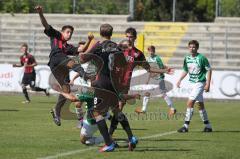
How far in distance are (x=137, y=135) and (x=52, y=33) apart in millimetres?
2985

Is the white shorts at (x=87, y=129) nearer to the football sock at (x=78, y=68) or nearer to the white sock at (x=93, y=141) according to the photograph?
the white sock at (x=93, y=141)

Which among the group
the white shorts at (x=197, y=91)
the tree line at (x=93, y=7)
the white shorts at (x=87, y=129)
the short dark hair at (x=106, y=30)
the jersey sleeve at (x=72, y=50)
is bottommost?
the white shorts at (x=87, y=129)

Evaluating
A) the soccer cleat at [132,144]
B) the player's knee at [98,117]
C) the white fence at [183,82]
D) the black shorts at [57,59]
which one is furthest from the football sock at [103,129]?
the white fence at [183,82]

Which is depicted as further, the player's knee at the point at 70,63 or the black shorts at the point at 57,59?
the player's knee at the point at 70,63

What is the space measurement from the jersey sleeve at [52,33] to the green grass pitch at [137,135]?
212cm

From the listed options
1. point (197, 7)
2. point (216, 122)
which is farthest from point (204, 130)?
point (197, 7)

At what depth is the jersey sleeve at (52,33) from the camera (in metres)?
14.8

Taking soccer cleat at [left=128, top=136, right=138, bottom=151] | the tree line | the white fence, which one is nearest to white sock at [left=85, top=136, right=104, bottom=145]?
soccer cleat at [left=128, top=136, right=138, bottom=151]

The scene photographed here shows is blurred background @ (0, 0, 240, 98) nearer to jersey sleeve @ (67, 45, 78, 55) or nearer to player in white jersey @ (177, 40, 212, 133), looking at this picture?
player in white jersey @ (177, 40, 212, 133)

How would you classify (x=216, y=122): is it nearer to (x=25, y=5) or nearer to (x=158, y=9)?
(x=25, y=5)

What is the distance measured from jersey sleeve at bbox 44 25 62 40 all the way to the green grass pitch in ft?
6.94

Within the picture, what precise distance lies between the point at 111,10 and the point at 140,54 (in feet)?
97.2

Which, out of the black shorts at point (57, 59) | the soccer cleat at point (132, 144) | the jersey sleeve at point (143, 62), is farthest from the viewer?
the black shorts at point (57, 59)

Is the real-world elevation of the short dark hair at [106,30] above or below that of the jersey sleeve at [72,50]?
above
